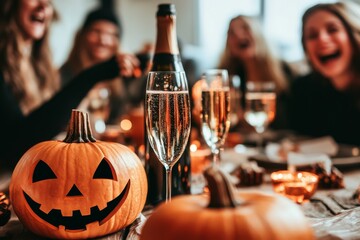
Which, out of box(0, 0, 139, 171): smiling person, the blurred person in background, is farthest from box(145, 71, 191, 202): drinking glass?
the blurred person in background

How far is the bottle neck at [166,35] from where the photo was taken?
886 mm

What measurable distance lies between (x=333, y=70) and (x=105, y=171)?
5.36 feet

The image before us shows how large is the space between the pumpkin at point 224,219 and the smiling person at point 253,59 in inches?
80.3

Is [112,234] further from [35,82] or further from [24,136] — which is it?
[35,82]

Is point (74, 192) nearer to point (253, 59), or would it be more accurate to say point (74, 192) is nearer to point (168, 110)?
point (168, 110)

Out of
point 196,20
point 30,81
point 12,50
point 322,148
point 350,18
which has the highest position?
point 196,20

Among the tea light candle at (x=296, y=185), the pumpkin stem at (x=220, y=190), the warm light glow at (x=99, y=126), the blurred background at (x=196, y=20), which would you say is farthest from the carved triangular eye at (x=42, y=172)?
the blurred background at (x=196, y=20)

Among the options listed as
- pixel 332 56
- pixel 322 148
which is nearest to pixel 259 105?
pixel 322 148

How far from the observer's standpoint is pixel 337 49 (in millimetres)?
2027

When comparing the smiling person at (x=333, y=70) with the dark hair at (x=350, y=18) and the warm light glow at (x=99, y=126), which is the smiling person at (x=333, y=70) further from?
the warm light glow at (x=99, y=126)

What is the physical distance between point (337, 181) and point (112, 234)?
1.87 ft

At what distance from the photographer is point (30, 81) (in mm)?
2141

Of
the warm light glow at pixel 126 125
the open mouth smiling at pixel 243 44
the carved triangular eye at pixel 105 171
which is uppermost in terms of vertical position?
the open mouth smiling at pixel 243 44

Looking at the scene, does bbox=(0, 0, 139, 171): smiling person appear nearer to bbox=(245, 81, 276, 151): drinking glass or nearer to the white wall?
bbox=(245, 81, 276, 151): drinking glass
